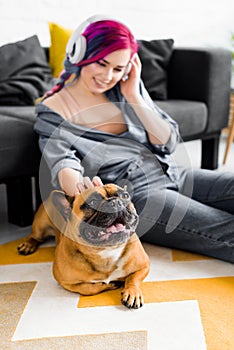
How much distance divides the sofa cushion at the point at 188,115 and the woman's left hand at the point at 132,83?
60cm

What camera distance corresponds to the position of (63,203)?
59.0 inches

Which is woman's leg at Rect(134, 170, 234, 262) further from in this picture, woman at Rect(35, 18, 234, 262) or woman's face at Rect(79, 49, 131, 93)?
woman's face at Rect(79, 49, 131, 93)

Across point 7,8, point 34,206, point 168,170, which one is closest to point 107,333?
point 168,170

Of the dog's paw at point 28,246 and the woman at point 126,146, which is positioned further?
the dog's paw at point 28,246

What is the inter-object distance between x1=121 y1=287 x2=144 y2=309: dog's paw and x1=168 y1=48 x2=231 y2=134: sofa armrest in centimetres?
138

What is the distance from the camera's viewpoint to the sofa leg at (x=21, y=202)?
2.03m

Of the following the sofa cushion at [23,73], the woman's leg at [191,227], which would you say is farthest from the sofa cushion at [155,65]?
the woman's leg at [191,227]

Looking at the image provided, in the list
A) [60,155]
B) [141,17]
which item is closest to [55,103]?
[60,155]

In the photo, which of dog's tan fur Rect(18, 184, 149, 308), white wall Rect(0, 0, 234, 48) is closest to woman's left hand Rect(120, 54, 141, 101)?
dog's tan fur Rect(18, 184, 149, 308)

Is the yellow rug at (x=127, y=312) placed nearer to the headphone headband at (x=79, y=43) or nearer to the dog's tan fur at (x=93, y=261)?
the dog's tan fur at (x=93, y=261)

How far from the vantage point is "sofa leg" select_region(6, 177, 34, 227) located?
6.65 feet

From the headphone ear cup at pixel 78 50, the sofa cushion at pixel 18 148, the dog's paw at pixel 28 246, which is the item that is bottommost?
the dog's paw at pixel 28 246

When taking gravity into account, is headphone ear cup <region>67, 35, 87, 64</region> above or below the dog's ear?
above

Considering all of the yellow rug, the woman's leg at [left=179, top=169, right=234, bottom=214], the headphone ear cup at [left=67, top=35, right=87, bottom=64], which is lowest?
the yellow rug
